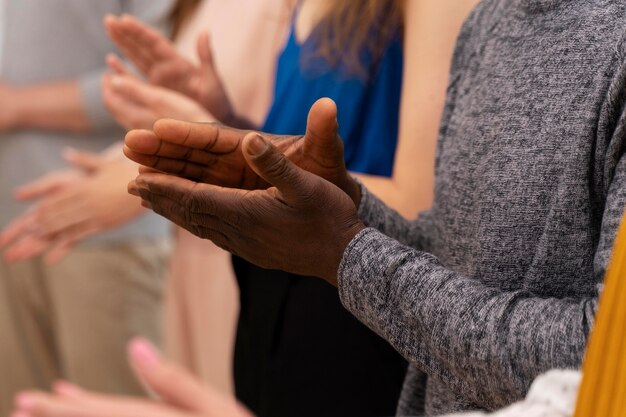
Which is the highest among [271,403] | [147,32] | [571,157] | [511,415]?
[147,32]

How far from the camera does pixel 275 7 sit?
121cm

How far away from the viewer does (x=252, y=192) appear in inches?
23.2

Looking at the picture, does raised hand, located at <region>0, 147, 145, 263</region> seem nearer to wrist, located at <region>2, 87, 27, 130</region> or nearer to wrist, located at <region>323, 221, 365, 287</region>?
wrist, located at <region>2, 87, 27, 130</region>

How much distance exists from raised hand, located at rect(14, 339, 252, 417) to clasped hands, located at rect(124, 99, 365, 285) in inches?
6.8

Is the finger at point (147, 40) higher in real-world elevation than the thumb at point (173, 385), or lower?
higher

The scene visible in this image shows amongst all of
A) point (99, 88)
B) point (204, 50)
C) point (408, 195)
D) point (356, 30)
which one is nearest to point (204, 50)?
point (204, 50)

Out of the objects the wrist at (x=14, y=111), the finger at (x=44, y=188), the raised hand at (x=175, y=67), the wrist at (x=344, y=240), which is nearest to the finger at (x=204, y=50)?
the raised hand at (x=175, y=67)

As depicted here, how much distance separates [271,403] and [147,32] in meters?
0.46

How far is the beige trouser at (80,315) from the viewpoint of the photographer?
166 centimetres

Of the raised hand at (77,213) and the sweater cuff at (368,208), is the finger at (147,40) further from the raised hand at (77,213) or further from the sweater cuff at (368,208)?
the sweater cuff at (368,208)

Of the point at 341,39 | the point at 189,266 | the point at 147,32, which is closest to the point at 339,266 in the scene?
the point at 341,39

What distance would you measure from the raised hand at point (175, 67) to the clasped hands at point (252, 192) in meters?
0.46

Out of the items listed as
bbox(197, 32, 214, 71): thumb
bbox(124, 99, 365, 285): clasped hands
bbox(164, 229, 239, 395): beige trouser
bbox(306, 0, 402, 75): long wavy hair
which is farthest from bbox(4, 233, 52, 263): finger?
bbox(124, 99, 365, 285): clasped hands

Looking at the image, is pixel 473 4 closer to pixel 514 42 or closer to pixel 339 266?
pixel 514 42
